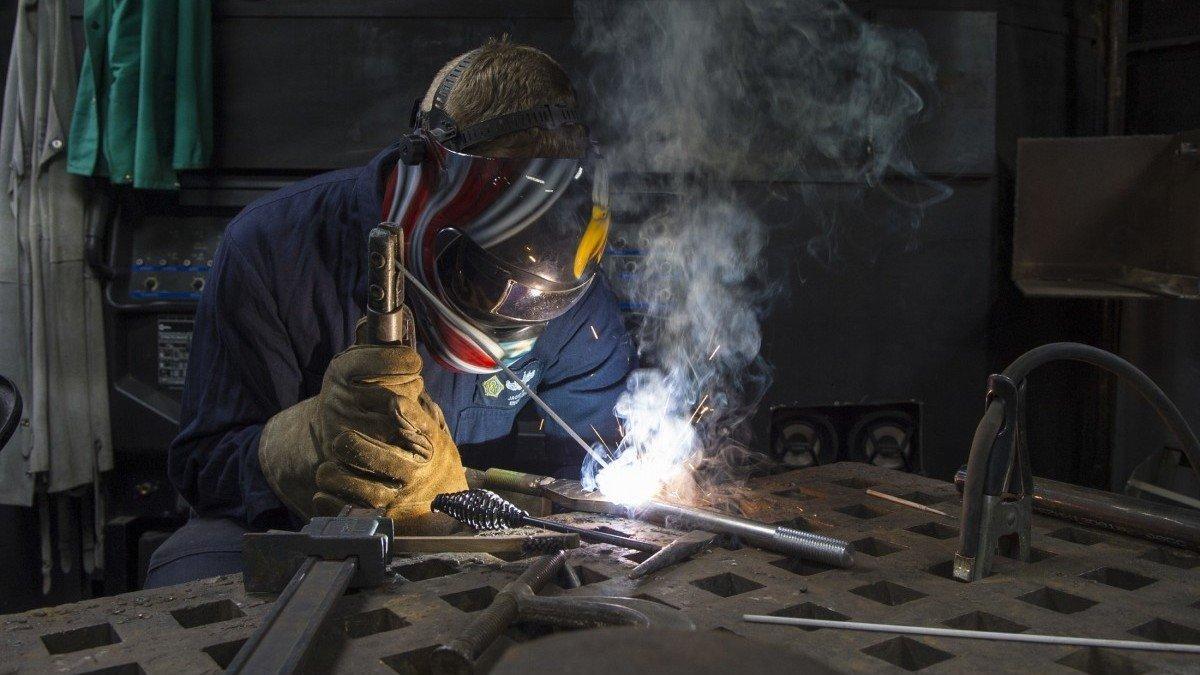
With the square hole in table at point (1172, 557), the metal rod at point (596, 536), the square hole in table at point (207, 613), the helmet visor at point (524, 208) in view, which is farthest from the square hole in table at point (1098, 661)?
the helmet visor at point (524, 208)

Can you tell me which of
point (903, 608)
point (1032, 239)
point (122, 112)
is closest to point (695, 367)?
point (1032, 239)

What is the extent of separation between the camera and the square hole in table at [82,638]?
4.17 feet

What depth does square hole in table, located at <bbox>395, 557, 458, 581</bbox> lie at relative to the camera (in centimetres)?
154

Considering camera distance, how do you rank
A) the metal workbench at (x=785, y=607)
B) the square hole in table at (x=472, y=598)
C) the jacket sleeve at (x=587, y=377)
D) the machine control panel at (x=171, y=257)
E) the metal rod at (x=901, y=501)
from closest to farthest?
the metal workbench at (x=785, y=607) < the square hole in table at (x=472, y=598) < the metal rod at (x=901, y=501) < the jacket sleeve at (x=587, y=377) < the machine control panel at (x=171, y=257)

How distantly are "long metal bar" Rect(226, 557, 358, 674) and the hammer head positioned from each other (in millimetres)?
437

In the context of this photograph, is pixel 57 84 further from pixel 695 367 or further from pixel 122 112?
pixel 695 367

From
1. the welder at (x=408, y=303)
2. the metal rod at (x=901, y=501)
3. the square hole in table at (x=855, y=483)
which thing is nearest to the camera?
the welder at (x=408, y=303)

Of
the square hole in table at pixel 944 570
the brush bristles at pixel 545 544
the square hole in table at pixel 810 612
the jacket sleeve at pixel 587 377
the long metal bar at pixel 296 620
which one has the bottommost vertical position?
the square hole in table at pixel 944 570

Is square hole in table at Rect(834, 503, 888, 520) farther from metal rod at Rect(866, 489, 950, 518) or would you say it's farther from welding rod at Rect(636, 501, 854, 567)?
welding rod at Rect(636, 501, 854, 567)

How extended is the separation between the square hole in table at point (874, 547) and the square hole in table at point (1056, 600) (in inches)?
10.4

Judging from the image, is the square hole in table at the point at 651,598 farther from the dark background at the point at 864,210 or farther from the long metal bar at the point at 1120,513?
the dark background at the point at 864,210

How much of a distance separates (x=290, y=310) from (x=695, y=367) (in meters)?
1.41

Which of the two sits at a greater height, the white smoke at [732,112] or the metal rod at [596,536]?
the white smoke at [732,112]

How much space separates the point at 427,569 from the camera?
1.56 metres
